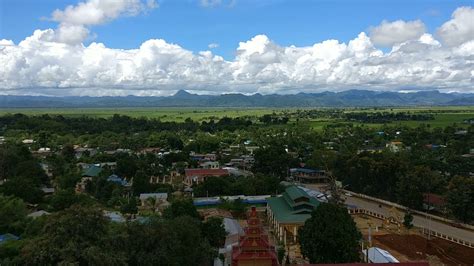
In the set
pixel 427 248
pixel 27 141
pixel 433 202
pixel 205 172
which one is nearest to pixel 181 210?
pixel 427 248

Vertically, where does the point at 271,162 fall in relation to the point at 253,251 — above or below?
below

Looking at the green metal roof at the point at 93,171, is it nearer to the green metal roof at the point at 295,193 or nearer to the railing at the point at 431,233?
the green metal roof at the point at 295,193

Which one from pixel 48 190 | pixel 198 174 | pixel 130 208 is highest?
pixel 130 208

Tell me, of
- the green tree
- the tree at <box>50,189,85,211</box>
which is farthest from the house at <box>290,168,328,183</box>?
the tree at <box>50,189,85,211</box>

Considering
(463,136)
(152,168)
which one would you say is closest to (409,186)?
(152,168)

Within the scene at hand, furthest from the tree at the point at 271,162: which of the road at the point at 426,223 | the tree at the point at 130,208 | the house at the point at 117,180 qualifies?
the tree at the point at 130,208

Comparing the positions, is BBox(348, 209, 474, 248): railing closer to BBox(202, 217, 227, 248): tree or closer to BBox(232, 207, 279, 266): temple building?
BBox(232, 207, 279, 266): temple building

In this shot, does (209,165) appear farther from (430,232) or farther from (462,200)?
(462,200)
